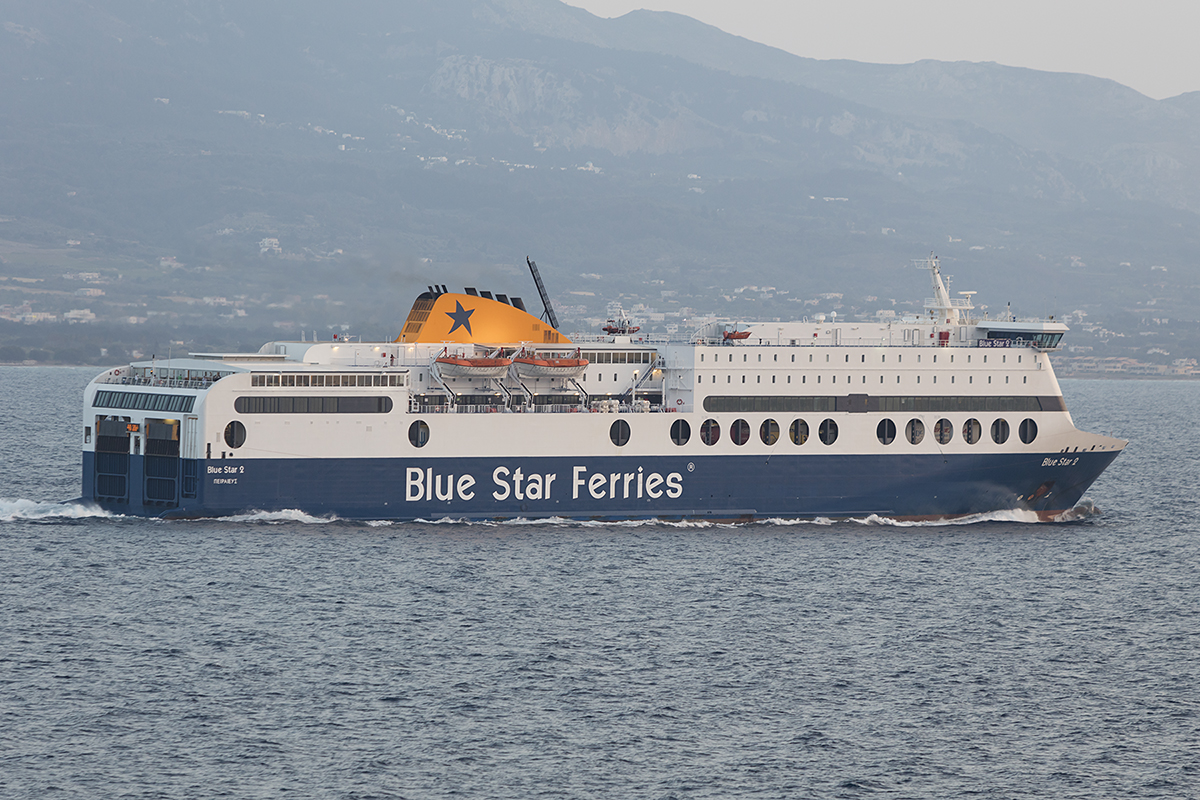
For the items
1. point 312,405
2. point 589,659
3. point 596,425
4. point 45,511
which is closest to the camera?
point 589,659

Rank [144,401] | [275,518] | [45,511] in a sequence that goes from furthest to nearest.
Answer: [45,511]
[144,401]
[275,518]

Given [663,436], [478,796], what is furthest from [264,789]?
[663,436]

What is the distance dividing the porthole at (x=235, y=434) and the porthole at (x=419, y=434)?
5.59 m

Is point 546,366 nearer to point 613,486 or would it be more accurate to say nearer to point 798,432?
point 613,486

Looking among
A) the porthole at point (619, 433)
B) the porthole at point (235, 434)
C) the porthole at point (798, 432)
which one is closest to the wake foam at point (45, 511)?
the porthole at point (235, 434)

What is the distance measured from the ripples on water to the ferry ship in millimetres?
1314

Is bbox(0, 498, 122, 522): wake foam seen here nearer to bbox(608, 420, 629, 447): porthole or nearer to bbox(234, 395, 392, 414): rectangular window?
bbox(234, 395, 392, 414): rectangular window

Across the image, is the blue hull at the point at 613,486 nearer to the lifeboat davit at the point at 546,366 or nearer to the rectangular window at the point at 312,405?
the rectangular window at the point at 312,405

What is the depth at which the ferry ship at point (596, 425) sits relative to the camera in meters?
47.6

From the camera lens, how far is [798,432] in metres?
51.5

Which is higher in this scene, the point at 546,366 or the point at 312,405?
the point at 546,366

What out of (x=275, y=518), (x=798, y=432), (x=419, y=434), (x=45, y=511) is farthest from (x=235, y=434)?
(x=798, y=432)

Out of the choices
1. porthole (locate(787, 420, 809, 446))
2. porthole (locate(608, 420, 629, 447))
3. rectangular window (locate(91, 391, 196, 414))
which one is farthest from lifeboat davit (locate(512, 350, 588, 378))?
rectangular window (locate(91, 391, 196, 414))

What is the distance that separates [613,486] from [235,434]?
1312cm
